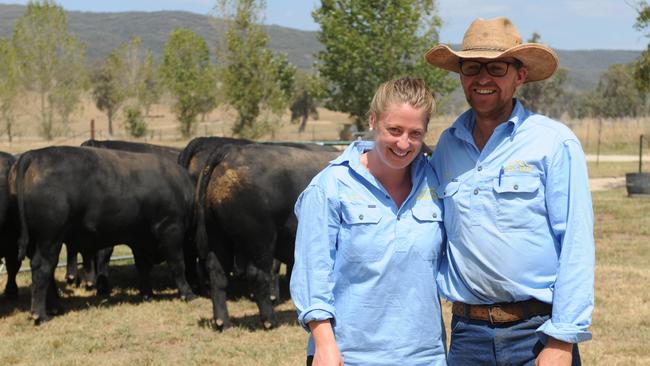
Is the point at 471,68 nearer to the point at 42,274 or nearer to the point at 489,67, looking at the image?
the point at 489,67

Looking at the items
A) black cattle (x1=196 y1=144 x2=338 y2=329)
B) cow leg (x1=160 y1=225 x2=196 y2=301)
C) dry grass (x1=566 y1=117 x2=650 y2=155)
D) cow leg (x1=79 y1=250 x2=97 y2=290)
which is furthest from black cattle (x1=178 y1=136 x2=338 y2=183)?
dry grass (x1=566 y1=117 x2=650 y2=155)

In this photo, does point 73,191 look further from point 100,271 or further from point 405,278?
point 405,278

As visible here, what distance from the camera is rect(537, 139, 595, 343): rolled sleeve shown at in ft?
9.55

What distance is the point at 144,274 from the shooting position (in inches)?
404

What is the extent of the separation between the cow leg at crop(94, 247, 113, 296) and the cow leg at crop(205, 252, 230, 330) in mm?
2569

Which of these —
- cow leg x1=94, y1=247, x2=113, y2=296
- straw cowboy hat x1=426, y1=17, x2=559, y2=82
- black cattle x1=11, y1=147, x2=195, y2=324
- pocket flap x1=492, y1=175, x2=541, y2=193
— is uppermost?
straw cowboy hat x1=426, y1=17, x2=559, y2=82

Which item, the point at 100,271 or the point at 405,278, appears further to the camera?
the point at 100,271

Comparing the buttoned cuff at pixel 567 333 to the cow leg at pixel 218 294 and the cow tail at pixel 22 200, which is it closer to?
the cow leg at pixel 218 294

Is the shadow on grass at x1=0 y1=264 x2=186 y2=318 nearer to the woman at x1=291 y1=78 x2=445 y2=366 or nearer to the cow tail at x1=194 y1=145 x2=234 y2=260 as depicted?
the cow tail at x1=194 y1=145 x2=234 y2=260

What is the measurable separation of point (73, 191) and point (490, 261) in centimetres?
677

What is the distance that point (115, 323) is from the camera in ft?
28.5

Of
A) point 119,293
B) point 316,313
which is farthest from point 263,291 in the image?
point 316,313

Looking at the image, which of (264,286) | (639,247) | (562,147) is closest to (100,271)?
(264,286)

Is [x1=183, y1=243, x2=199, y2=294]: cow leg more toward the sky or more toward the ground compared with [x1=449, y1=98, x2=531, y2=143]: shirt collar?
more toward the ground
